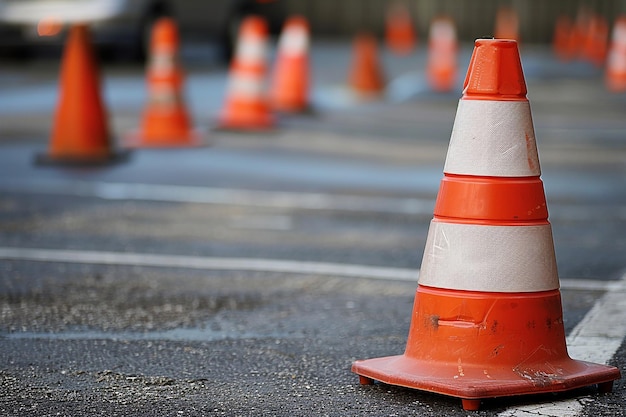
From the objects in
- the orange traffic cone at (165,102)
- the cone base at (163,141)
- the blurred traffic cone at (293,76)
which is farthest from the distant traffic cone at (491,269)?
the blurred traffic cone at (293,76)

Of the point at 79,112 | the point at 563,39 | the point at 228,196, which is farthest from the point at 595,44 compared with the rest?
the point at 228,196

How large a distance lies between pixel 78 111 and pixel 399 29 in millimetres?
28106

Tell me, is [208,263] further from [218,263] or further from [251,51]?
[251,51]

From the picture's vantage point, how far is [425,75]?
2564 centimetres

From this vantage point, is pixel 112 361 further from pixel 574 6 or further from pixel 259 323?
pixel 574 6

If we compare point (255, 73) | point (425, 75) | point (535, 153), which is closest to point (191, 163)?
point (255, 73)

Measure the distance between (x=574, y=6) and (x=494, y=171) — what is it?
38.0 meters

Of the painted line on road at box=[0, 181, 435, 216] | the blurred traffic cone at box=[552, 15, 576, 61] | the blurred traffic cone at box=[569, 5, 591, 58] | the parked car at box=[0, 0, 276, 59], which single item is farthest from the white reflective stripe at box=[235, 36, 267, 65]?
the blurred traffic cone at box=[569, 5, 591, 58]

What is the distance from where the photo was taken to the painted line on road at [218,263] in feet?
21.7

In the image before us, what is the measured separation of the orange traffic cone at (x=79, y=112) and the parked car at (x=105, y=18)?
285 inches

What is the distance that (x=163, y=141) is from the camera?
1255 centimetres

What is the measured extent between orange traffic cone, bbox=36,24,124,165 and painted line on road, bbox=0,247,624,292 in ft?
12.4

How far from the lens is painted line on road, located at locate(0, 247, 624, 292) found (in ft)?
21.7

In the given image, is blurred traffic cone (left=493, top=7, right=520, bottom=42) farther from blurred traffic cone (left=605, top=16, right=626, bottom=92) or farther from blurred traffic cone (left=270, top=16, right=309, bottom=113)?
blurred traffic cone (left=270, top=16, right=309, bottom=113)
